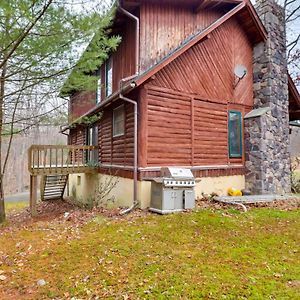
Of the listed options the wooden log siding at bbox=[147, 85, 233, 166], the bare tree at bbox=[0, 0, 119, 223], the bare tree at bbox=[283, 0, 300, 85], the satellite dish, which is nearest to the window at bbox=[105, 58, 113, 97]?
the wooden log siding at bbox=[147, 85, 233, 166]

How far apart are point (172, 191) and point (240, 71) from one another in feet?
17.8

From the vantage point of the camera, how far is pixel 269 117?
9359mm

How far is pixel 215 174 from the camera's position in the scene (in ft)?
28.7

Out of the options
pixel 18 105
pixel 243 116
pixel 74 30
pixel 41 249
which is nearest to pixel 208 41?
→ pixel 243 116

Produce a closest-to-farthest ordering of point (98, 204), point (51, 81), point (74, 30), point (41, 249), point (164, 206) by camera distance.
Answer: point (41, 249) → point (74, 30) → point (51, 81) → point (164, 206) → point (98, 204)

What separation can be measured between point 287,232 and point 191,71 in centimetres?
525

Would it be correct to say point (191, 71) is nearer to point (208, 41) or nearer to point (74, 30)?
Answer: point (208, 41)

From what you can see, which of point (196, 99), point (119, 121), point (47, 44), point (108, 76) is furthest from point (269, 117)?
point (47, 44)

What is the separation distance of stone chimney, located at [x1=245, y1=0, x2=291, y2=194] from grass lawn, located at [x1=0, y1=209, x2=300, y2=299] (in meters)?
3.05

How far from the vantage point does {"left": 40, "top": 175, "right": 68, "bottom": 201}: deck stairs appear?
13.2 meters

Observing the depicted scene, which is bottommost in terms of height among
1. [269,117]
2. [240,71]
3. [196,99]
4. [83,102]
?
[269,117]

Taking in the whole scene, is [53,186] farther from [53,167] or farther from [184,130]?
[184,130]

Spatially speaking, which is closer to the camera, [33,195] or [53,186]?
[33,195]

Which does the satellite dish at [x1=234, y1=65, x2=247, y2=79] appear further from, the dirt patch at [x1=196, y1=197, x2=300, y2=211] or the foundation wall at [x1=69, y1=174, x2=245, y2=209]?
the dirt patch at [x1=196, y1=197, x2=300, y2=211]
